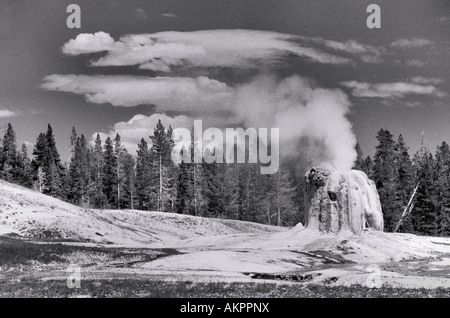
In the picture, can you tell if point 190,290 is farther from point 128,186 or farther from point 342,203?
point 128,186

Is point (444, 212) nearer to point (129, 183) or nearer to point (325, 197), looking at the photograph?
point (325, 197)

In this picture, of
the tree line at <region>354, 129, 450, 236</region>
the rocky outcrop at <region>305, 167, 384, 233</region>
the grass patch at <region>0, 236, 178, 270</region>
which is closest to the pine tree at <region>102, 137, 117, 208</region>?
the tree line at <region>354, 129, 450, 236</region>

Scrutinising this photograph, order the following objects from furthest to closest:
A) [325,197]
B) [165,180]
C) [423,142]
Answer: [423,142] → [165,180] → [325,197]

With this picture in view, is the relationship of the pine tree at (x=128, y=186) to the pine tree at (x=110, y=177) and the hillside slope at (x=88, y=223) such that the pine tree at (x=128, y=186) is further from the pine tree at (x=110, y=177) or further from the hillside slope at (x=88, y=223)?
the hillside slope at (x=88, y=223)

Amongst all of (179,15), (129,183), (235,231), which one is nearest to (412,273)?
(179,15)

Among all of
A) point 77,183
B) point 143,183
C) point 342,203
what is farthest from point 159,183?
point 342,203

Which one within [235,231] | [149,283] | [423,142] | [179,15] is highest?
[179,15]

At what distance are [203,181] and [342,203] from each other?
6075 centimetres

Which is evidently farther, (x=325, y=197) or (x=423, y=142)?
(x=423, y=142)

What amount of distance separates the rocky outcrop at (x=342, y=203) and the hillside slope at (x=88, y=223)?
22.1 metres

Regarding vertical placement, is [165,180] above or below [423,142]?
below

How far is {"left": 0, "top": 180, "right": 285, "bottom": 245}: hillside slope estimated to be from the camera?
5450 centimetres

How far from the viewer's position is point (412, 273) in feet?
107
